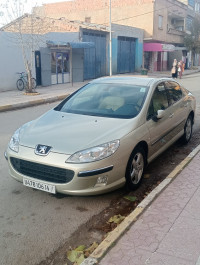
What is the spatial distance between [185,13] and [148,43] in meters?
12.6

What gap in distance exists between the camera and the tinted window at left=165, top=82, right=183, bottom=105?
18.2ft

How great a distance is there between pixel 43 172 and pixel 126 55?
2712 cm

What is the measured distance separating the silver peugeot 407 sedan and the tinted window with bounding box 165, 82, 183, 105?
4cm

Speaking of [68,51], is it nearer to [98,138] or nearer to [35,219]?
[98,138]

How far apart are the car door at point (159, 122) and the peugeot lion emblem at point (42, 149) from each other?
1.60m

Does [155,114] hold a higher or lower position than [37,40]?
lower

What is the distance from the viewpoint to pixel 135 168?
419 cm

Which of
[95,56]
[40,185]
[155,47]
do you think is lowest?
[40,185]

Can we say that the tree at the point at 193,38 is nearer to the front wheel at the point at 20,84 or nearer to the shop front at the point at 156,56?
the shop front at the point at 156,56

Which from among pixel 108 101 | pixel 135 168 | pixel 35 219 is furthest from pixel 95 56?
pixel 35 219

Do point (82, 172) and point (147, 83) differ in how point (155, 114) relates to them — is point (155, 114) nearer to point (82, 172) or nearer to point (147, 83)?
point (147, 83)

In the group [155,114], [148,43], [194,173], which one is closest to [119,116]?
[155,114]

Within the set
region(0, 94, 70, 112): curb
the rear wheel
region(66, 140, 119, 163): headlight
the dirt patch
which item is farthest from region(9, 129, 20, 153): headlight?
the rear wheel

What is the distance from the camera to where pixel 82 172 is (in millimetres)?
3475
